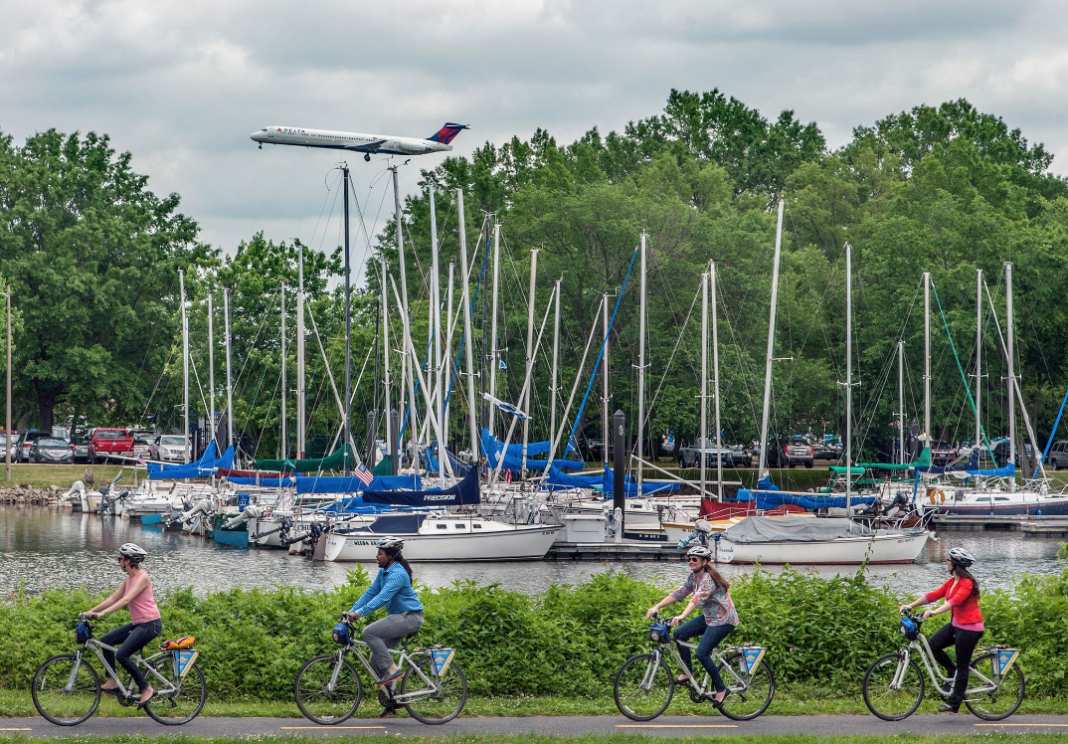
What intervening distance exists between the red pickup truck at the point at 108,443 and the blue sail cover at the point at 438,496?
36583 millimetres

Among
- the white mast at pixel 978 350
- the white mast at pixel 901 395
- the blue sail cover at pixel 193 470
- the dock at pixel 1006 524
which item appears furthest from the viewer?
the white mast at pixel 901 395

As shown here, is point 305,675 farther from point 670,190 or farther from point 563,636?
point 670,190

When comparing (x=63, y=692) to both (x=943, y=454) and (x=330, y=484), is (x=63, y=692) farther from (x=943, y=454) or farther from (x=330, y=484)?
(x=943, y=454)

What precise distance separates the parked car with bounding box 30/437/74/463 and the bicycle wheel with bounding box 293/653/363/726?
211 ft

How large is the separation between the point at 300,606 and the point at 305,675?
185 cm

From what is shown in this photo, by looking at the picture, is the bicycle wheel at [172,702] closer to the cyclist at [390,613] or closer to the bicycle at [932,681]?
the cyclist at [390,613]

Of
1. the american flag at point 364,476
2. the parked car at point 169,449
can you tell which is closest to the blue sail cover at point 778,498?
the american flag at point 364,476

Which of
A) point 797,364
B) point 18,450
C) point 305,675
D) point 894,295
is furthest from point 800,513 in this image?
point 18,450

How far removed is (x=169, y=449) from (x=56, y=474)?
664 centimetres

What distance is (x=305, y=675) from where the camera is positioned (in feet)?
50.5

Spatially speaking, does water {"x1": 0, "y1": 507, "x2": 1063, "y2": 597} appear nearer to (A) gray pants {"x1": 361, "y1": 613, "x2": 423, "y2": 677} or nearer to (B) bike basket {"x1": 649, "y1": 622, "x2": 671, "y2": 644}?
(A) gray pants {"x1": 361, "y1": 613, "x2": 423, "y2": 677}

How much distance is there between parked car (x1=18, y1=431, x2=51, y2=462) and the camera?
2992 inches

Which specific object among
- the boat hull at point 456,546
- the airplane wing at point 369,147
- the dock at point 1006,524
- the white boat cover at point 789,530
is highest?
the airplane wing at point 369,147

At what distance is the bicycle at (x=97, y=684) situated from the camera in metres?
14.5
